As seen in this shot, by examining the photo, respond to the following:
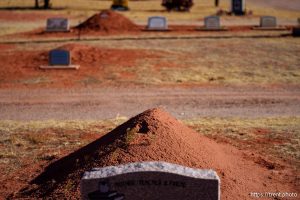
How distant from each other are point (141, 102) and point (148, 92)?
60.6 inches

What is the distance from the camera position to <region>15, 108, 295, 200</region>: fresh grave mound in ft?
29.2

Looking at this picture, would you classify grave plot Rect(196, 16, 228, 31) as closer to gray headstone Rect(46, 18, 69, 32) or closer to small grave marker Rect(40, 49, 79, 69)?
gray headstone Rect(46, 18, 69, 32)

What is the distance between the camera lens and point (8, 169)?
431 inches

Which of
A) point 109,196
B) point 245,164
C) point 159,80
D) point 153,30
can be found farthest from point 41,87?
point 153,30

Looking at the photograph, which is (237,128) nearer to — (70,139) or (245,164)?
(245,164)

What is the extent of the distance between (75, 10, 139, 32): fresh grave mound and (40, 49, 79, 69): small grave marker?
1387 centimetres

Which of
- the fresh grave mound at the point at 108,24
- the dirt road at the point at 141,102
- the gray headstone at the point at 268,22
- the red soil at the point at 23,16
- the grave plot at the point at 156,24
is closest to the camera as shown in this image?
the dirt road at the point at 141,102

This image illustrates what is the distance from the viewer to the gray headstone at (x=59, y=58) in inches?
893

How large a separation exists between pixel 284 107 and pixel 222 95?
2.50 m

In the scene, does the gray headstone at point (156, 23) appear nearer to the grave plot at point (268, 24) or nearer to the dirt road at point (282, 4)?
the grave plot at point (268, 24)

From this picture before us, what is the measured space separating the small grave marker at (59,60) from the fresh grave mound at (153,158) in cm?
1255

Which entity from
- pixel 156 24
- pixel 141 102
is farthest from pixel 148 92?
pixel 156 24

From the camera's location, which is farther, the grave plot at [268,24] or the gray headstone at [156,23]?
the grave plot at [268,24]

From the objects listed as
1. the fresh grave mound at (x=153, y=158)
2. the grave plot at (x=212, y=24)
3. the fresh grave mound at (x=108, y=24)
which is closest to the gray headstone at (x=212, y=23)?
the grave plot at (x=212, y=24)
